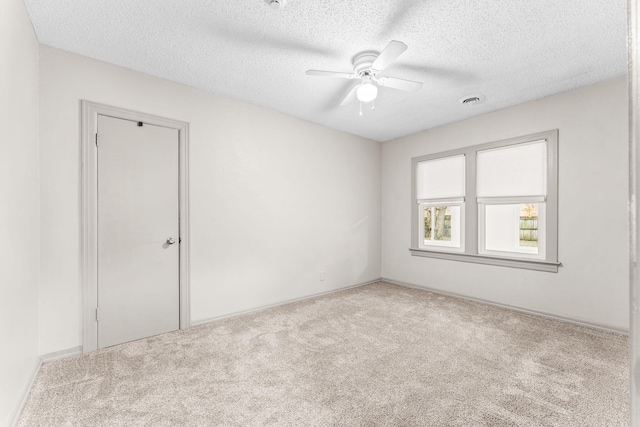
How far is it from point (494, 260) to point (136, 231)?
13.9ft

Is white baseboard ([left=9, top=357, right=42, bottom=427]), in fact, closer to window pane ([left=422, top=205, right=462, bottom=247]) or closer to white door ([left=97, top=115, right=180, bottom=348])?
white door ([left=97, top=115, right=180, bottom=348])

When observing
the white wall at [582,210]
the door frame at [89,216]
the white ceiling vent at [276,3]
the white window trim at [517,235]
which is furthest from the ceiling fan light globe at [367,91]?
the white window trim at [517,235]

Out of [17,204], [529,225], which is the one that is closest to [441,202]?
[529,225]

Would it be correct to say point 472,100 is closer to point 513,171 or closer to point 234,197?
point 513,171

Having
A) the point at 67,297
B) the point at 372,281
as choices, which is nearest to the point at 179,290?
the point at 67,297

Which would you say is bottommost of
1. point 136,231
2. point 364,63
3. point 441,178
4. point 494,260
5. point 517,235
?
point 494,260

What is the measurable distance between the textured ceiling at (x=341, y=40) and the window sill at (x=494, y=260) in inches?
77.6

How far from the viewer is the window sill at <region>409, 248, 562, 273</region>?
362 centimetres

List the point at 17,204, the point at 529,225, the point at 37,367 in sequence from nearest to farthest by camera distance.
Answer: the point at 17,204 < the point at 37,367 < the point at 529,225

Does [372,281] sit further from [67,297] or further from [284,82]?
[67,297]

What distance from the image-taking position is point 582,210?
3.36m

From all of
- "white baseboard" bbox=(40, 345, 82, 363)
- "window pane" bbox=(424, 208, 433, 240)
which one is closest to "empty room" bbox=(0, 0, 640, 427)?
"white baseboard" bbox=(40, 345, 82, 363)

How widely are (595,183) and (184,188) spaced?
4.33 meters

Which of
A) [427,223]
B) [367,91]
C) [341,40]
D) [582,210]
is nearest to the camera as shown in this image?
[341,40]
